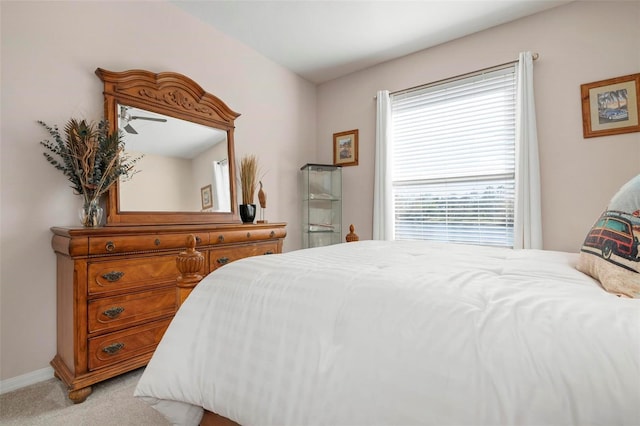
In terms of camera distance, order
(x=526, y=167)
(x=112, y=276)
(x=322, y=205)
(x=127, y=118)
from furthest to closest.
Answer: (x=322, y=205), (x=526, y=167), (x=127, y=118), (x=112, y=276)

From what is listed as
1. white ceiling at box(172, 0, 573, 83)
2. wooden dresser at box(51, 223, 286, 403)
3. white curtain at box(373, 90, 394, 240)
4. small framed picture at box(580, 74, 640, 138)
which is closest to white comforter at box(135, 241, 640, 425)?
wooden dresser at box(51, 223, 286, 403)

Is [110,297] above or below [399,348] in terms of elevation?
below

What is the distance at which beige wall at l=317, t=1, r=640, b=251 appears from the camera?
7.64 feet

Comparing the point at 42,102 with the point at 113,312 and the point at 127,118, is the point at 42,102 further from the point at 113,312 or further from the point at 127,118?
the point at 113,312

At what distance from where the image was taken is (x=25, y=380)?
1.79m

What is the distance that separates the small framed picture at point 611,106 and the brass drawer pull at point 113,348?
3697mm

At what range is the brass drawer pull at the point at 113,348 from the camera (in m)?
1.73

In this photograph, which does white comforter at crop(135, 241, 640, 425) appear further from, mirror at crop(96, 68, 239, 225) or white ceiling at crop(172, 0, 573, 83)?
white ceiling at crop(172, 0, 573, 83)

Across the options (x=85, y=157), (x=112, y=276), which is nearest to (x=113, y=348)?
(x=112, y=276)

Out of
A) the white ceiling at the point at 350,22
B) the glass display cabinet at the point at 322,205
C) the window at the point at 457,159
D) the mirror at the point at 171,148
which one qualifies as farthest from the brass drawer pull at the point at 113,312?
the window at the point at 457,159

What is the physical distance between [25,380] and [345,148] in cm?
346

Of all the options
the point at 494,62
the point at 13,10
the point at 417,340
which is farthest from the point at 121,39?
the point at 494,62

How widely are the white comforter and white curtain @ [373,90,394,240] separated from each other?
2250mm

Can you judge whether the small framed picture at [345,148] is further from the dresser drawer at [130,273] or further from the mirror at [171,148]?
the dresser drawer at [130,273]
